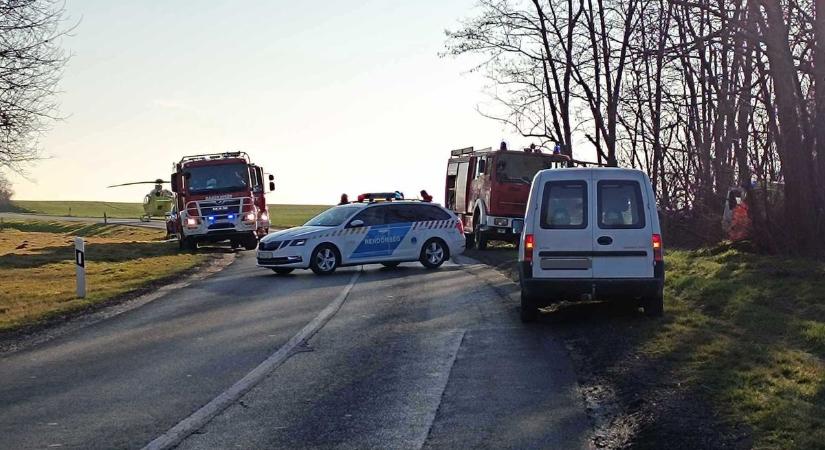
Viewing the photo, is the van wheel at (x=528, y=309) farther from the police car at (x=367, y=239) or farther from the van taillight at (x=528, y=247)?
the police car at (x=367, y=239)

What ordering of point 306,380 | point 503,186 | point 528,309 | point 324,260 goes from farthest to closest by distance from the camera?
point 503,186
point 324,260
point 528,309
point 306,380

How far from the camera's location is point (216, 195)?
32.7 meters

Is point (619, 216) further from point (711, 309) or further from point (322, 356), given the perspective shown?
point (322, 356)

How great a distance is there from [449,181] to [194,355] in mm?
26325

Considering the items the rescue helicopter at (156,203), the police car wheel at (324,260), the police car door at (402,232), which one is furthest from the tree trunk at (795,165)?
the rescue helicopter at (156,203)

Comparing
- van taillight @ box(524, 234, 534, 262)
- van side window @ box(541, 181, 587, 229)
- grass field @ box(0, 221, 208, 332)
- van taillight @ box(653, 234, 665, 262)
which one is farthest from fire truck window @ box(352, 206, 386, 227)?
van taillight @ box(653, 234, 665, 262)

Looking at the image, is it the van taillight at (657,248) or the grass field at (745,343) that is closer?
the grass field at (745,343)

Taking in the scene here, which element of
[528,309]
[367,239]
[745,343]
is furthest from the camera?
[367,239]

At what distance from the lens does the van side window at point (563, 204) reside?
13.6m

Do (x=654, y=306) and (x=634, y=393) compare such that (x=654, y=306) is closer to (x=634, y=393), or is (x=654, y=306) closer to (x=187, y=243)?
(x=634, y=393)

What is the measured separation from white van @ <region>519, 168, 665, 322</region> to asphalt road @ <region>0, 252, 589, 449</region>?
792 millimetres

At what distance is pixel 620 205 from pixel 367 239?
1135 centimetres

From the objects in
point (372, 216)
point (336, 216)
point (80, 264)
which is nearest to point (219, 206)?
point (336, 216)

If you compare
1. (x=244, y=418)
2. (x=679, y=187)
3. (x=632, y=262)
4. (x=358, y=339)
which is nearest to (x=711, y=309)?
(x=632, y=262)
